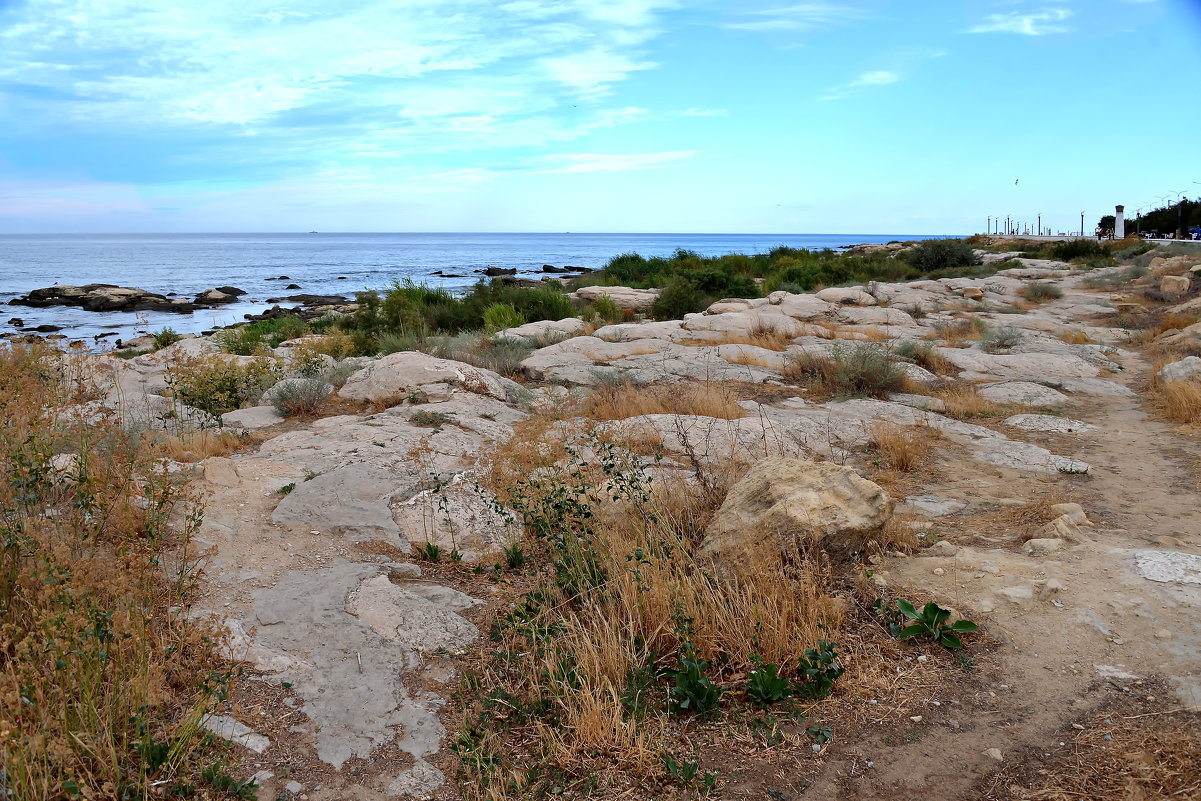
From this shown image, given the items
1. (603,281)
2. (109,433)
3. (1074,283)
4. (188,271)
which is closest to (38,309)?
(603,281)

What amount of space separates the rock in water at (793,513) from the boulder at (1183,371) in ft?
23.2

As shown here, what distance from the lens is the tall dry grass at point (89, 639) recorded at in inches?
95.7

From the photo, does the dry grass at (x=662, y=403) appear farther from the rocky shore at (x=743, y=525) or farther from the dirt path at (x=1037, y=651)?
the dirt path at (x=1037, y=651)

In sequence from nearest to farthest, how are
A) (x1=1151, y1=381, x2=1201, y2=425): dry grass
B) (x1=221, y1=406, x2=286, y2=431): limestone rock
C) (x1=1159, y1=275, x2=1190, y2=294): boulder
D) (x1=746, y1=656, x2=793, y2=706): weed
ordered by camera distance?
(x1=746, y1=656, x2=793, y2=706): weed
(x1=221, y1=406, x2=286, y2=431): limestone rock
(x1=1151, y1=381, x2=1201, y2=425): dry grass
(x1=1159, y1=275, x2=1190, y2=294): boulder

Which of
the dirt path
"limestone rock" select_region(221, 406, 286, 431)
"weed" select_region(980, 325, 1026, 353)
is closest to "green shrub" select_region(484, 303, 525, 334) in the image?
"limestone rock" select_region(221, 406, 286, 431)

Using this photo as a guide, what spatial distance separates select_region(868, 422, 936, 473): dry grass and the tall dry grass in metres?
5.36

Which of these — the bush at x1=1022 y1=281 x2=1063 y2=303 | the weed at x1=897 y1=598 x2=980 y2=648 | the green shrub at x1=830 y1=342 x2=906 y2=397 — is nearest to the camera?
the weed at x1=897 y1=598 x2=980 y2=648

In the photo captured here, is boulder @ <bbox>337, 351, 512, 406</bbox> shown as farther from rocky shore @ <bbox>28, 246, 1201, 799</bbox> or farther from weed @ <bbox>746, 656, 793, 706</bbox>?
weed @ <bbox>746, 656, 793, 706</bbox>

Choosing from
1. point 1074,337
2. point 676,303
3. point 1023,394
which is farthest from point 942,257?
point 1023,394

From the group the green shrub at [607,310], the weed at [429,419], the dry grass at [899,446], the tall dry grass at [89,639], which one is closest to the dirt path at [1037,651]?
the dry grass at [899,446]

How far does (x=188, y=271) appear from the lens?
197 feet

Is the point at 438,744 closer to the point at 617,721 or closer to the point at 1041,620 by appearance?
the point at 617,721

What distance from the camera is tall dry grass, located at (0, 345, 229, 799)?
2.43 metres

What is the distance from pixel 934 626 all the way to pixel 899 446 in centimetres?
313
